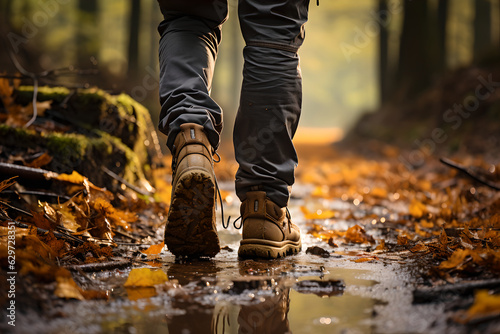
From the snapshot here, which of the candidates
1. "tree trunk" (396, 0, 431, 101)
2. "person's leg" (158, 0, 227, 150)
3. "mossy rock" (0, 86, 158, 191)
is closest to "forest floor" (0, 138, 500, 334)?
"mossy rock" (0, 86, 158, 191)

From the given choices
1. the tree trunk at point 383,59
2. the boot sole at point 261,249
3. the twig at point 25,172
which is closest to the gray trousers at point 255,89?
the boot sole at point 261,249

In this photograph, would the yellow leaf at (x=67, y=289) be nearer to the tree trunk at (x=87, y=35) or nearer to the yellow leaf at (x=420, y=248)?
the yellow leaf at (x=420, y=248)

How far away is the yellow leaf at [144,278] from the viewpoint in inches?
58.0

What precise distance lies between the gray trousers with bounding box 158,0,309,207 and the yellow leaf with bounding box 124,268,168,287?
2.30ft

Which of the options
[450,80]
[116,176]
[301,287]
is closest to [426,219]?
[301,287]

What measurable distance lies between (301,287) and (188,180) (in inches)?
24.5

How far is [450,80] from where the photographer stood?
30.1 ft

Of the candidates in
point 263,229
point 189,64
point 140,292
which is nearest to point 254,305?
point 140,292

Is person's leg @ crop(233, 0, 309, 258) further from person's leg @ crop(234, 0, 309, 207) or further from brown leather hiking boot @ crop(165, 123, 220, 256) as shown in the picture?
brown leather hiking boot @ crop(165, 123, 220, 256)

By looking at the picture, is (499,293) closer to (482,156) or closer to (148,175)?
(148,175)

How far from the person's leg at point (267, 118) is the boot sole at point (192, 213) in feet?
0.82

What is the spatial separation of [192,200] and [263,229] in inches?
15.3

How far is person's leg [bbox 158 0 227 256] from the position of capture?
187 centimetres

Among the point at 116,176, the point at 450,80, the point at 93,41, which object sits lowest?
the point at 116,176
